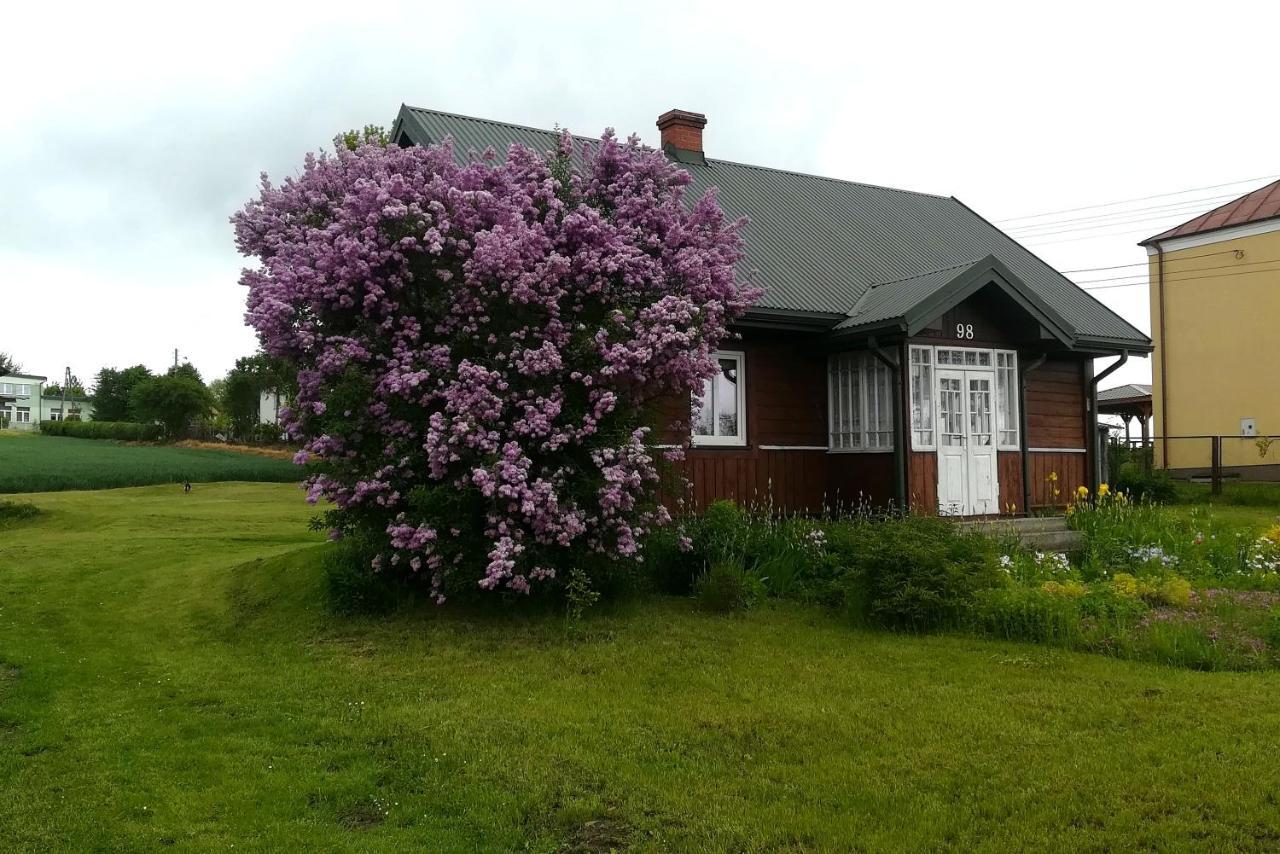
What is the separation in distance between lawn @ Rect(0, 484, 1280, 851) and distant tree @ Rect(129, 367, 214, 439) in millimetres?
43398

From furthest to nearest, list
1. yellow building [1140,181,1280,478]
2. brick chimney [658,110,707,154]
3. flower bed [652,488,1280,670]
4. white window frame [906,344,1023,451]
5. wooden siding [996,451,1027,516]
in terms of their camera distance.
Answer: yellow building [1140,181,1280,478]
brick chimney [658,110,707,154]
wooden siding [996,451,1027,516]
white window frame [906,344,1023,451]
flower bed [652,488,1280,670]

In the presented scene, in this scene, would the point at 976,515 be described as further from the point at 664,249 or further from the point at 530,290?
the point at 530,290

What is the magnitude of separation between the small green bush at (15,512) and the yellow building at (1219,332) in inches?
974

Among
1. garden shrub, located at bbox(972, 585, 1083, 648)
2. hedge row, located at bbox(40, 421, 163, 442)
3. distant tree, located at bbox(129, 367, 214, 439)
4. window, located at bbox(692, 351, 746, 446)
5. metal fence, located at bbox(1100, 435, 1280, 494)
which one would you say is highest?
distant tree, located at bbox(129, 367, 214, 439)

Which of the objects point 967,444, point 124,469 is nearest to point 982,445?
point 967,444

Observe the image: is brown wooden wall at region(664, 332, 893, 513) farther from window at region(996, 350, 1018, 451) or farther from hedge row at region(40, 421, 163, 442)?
hedge row at region(40, 421, 163, 442)

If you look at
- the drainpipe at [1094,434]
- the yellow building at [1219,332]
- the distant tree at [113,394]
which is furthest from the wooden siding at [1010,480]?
the distant tree at [113,394]

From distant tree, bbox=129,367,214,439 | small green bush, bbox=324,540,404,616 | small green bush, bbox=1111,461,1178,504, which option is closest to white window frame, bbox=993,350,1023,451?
small green bush, bbox=1111,461,1178,504

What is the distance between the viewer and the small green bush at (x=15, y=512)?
1828 cm

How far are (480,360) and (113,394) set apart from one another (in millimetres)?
77097

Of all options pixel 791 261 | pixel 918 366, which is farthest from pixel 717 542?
pixel 791 261

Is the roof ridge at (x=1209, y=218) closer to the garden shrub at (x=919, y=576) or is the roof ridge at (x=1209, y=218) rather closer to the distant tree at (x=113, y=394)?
the garden shrub at (x=919, y=576)

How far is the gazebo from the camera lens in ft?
95.6

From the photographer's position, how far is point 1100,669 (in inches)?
282
